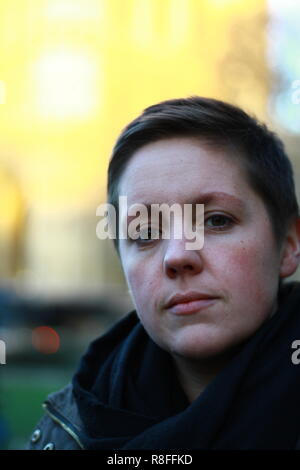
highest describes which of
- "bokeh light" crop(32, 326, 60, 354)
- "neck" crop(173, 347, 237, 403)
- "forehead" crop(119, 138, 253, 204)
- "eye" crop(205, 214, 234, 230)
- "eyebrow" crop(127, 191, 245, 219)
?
"forehead" crop(119, 138, 253, 204)

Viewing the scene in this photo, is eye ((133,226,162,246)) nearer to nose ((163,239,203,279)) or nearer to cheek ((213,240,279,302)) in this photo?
nose ((163,239,203,279))

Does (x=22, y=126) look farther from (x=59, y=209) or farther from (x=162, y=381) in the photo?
(x=162, y=381)

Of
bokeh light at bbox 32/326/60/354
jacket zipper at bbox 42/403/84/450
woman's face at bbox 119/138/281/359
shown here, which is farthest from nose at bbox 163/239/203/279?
bokeh light at bbox 32/326/60/354

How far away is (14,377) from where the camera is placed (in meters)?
9.00

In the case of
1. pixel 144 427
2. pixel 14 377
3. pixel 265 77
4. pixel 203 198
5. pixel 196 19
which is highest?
pixel 196 19

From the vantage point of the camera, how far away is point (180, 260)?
149 cm

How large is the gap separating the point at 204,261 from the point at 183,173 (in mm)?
236

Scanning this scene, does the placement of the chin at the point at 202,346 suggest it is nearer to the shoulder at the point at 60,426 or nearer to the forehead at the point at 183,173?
the forehead at the point at 183,173

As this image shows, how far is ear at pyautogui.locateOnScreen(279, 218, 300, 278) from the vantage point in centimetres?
170

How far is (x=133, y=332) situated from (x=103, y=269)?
2166 centimetres

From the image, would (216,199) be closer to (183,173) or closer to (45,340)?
(183,173)

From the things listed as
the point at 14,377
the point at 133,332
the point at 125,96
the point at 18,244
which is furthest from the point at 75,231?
the point at 133,332

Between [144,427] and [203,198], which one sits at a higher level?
[203,198]

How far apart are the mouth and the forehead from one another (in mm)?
242
